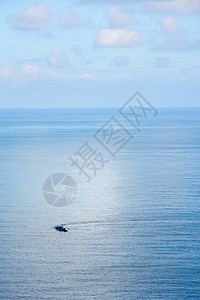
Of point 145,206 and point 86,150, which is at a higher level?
point 86,150

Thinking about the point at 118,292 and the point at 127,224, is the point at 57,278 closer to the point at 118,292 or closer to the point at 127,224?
the point at 118,292

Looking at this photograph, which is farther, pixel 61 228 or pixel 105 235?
pixel 61 228

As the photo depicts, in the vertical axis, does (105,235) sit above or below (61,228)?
below

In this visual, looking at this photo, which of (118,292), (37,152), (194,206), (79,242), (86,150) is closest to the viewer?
(118,292)

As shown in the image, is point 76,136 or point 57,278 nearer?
point 57,278

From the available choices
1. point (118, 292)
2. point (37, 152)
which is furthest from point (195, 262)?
point (37, 152)

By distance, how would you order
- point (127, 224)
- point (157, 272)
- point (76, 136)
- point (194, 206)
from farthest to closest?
point (76, 136) < point (194, 206) < point (127, 224) < point (157, 272)

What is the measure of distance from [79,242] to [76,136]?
10834 centimetres

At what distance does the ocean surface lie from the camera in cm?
4066

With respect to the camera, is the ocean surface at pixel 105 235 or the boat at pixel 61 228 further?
the boat at pixel 61 228

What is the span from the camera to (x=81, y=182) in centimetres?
8006

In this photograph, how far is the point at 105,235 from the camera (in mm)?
51812

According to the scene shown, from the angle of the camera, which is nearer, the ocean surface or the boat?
the ocean surface

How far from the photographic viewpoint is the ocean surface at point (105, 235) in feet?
133
